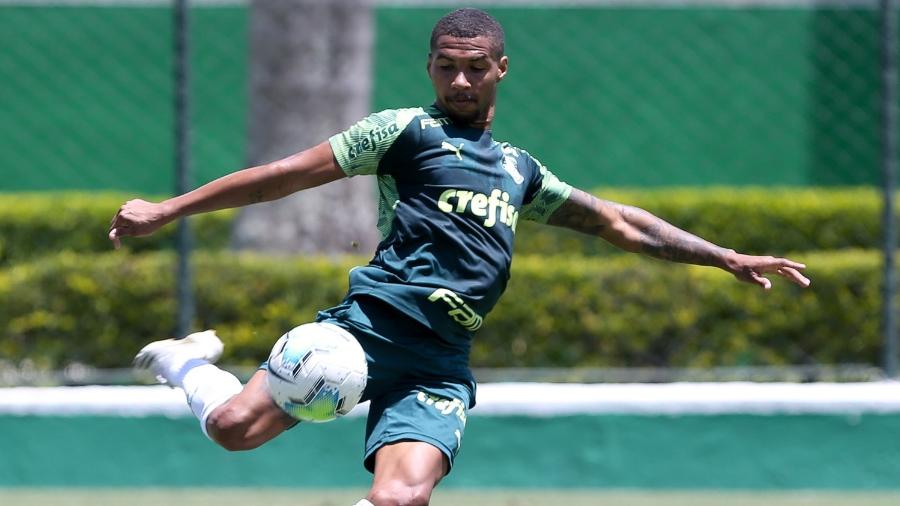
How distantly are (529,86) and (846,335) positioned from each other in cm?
284

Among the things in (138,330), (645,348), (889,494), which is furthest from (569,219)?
(138,330)

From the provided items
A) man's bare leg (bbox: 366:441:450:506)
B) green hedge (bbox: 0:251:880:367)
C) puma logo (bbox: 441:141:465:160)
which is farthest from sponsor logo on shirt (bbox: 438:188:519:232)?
green hedge (bbox: 0:251:880:367)

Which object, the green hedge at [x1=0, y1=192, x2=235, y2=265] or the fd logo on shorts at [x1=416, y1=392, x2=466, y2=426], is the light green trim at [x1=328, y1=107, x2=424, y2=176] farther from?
the green hedge at [x1=0, y1=192, x2=235, y2=265]

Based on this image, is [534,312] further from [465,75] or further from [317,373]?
[317,373]

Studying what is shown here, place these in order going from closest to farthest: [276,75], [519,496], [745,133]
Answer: [519,496] < [276,75] < [745,133]

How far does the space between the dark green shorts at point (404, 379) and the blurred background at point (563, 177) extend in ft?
6.06

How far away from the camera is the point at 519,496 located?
634 centimetres

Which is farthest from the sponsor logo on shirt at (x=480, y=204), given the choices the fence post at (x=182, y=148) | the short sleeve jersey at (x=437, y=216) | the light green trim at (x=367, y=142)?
the fence post at (x=182, y=148)

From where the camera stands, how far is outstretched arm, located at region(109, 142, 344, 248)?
4352mm

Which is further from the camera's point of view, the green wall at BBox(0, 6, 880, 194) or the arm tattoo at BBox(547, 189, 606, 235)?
the green wall at BBox(0, 6, 880, 194)

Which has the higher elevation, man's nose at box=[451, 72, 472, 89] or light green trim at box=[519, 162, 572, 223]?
man's nose at box=[451, 72, 472, 89]

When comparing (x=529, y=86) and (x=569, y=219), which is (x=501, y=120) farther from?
(x=569, y=219)

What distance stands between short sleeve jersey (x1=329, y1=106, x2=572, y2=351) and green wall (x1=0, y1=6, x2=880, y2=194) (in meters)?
4.87

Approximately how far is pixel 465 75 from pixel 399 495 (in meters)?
1.29
